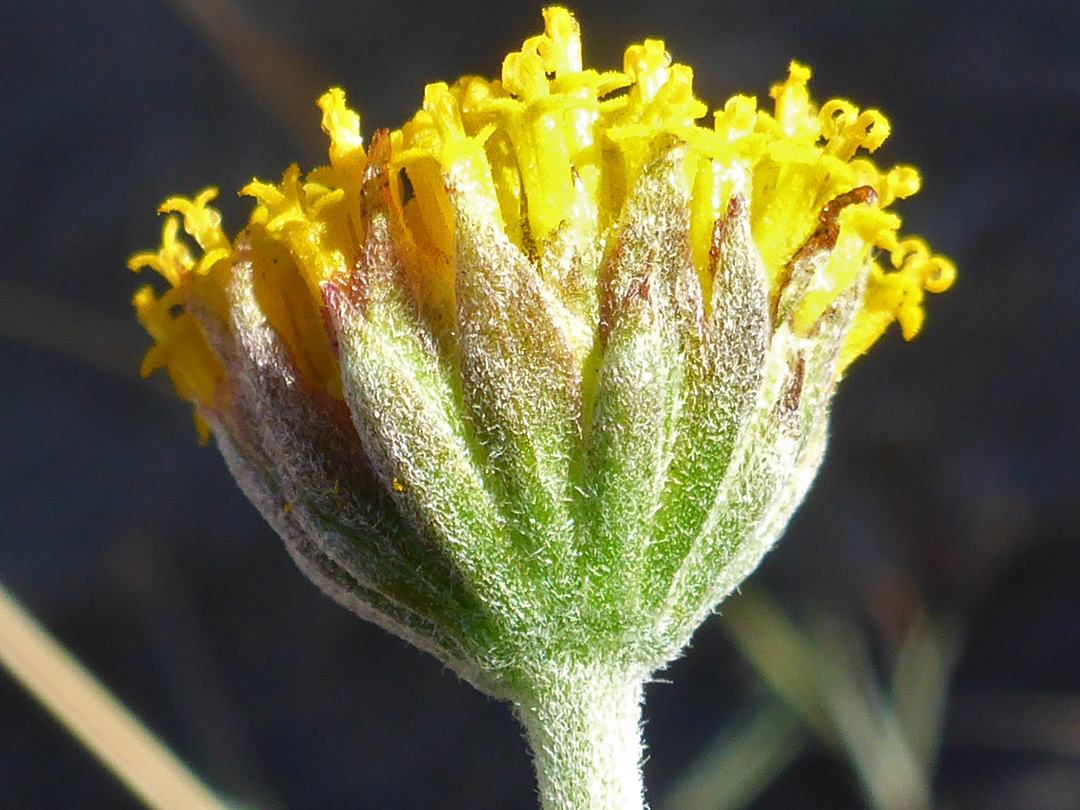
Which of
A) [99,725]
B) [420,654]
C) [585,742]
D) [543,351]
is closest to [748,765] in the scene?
[420,654]

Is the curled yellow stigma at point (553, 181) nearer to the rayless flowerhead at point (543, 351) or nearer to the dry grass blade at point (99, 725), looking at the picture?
the rayless flowerhead at point (543, 351)

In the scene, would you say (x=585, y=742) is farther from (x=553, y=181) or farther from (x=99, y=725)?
(x=99, y=725)

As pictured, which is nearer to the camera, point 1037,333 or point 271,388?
point 271,388

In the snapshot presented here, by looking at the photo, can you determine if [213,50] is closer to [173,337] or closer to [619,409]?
[173,337]

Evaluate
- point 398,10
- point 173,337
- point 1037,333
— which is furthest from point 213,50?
point 1037,333

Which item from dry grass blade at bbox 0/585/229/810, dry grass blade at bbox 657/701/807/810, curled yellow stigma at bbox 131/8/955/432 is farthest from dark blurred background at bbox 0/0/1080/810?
curled yellow stigma at bbox 131/8/955/432

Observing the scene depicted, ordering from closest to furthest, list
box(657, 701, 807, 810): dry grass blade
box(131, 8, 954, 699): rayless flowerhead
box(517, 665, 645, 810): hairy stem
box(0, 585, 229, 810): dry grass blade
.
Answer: box(131, 8, 954, 699): rayless flowerhead → box(517, 665, 645, 810): hairy stem → box(0, 585, 229, 810): dry grass blade → box(657, 701, 807, 810): dry grass blade

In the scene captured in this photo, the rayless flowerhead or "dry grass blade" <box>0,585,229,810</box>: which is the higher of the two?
the rayless flowerhead

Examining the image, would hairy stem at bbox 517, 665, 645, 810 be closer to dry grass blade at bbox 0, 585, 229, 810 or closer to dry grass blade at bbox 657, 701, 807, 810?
→ dry grass blade at bbox 0, 585, 229, 810
